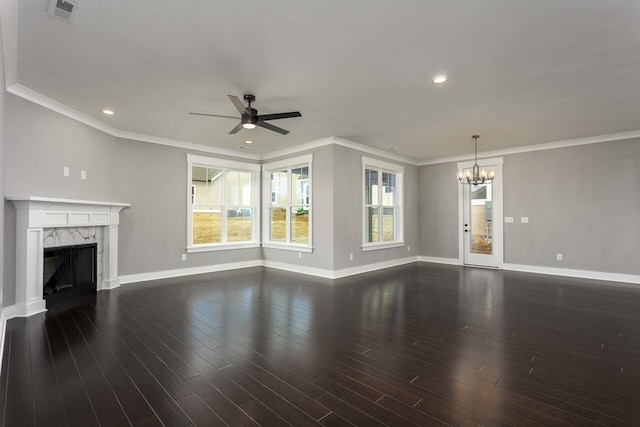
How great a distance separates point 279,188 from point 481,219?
4861 mm

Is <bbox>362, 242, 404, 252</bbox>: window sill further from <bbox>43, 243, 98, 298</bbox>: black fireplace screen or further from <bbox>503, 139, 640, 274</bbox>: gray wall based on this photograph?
<bbox>43, 243, 98, 298</bbox>: black fireplace screen

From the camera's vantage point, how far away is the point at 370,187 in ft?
23.1

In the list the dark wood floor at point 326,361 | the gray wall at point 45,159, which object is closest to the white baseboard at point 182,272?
the dark wood floor at point 326,361

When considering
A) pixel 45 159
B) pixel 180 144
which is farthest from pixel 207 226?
pixel 45 159

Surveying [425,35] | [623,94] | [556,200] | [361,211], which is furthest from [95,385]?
[556,200]

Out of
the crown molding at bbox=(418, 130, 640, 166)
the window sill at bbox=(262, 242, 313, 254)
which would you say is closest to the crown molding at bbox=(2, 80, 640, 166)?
the crown molding at bbox=(418, 130, 640, 166)

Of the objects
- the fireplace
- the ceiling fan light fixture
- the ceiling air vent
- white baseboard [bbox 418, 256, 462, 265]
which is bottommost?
white baseboard [bbox 418, 256, 462, 265]

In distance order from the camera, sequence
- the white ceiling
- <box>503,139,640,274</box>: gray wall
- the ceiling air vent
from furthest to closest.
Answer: <box>503,139,640,274</box>: gray wall < the white ceiling < the ceiling air vent

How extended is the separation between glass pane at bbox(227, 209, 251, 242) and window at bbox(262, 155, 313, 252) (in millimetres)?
399

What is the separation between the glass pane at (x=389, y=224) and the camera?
740cm

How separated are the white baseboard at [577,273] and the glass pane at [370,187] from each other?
330 cm

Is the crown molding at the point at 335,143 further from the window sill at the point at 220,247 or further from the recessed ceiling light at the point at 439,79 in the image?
the recessed ceiling light at the point at 439,79

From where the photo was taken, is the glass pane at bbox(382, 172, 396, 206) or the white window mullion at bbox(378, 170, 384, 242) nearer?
the white window mullion at bbox(378, 170, 384, 242)

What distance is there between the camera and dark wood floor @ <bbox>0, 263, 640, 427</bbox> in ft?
6.29
